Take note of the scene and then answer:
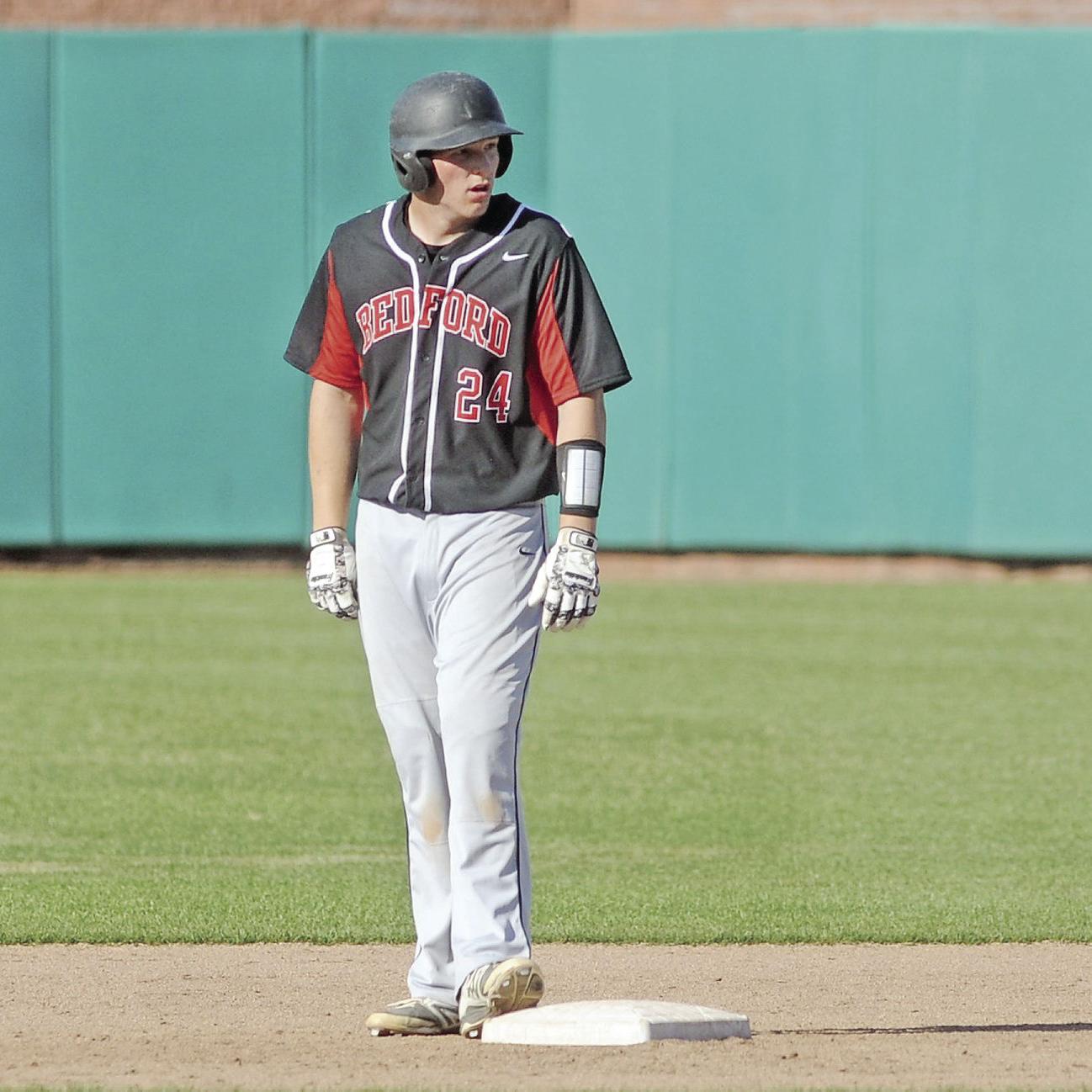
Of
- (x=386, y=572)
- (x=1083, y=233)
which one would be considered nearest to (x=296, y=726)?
(x=386, y=572)

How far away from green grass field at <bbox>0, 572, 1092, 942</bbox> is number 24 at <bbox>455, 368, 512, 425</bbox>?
211cm

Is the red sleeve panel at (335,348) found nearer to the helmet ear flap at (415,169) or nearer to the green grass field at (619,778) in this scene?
the helmet ear flap at (415,169)

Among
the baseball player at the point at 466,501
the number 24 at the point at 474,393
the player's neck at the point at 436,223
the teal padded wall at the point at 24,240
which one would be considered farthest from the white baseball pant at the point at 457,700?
the teal padded wall at the point at 24,240

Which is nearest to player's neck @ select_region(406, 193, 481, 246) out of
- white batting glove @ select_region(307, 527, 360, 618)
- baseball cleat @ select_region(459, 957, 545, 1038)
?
white batting glove @ select_region(307, 527, 360, 618)

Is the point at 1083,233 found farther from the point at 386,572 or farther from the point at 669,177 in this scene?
the point at 386,572

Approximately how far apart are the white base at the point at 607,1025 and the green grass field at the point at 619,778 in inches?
62.0

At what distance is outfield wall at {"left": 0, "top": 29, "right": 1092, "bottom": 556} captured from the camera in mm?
17031

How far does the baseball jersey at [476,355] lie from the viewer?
16.3 feet

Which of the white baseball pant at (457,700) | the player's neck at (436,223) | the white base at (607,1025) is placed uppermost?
the player's neck at (436,223)

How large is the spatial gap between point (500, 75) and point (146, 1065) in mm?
13590

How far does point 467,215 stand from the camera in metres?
5.00

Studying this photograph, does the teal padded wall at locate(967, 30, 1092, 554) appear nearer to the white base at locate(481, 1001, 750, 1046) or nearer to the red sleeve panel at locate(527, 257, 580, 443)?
the red sleeve panel at locate(527, 257, 580, 443)

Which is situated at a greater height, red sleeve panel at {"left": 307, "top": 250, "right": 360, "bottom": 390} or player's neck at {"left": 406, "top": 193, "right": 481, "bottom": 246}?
player's neck at {"left": 406, "top": 193, "right": 481, "bottom": 246}

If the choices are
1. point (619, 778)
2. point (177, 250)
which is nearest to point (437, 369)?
point (619, 778)
